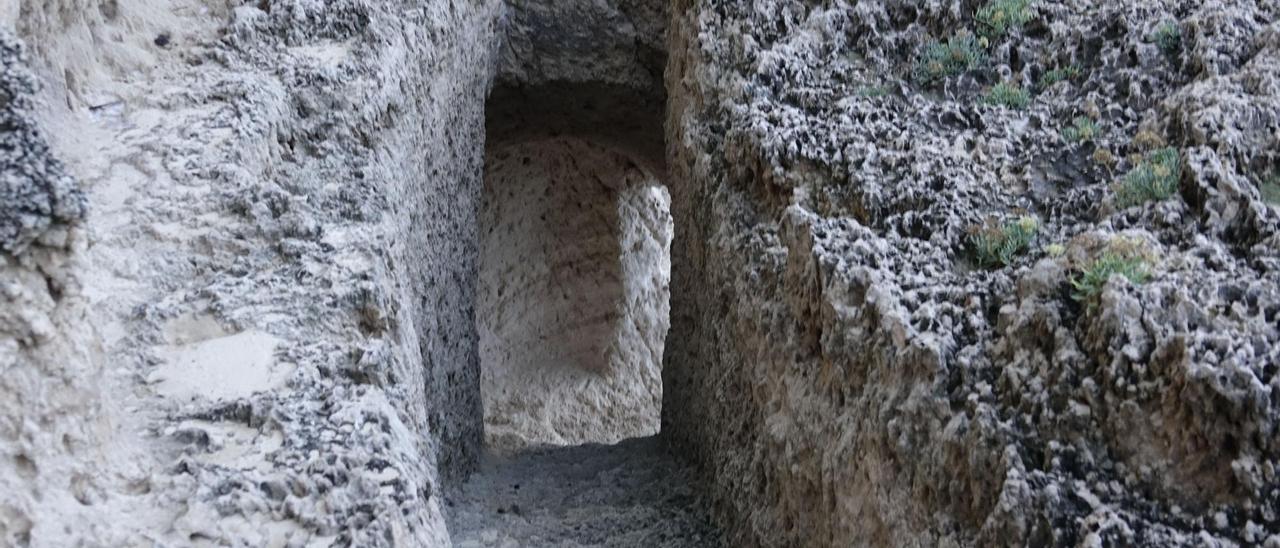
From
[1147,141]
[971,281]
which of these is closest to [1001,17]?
[1147,141]

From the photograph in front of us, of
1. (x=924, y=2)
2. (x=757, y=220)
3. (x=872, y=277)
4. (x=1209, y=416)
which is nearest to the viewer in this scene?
(x=1209, y=416)

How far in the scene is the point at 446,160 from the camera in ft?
22.5

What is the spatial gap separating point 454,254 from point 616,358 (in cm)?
443

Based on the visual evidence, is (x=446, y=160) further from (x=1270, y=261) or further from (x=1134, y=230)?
(x=1270, y=261)

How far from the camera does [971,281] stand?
14.1 ft

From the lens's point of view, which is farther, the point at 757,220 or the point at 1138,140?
the point at 757,220

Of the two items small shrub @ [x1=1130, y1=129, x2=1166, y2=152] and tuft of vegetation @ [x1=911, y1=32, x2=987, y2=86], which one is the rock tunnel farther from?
small shrub @ [x1=1130, y1=129, x2=1166, y2=152]

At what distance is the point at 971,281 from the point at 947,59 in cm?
212

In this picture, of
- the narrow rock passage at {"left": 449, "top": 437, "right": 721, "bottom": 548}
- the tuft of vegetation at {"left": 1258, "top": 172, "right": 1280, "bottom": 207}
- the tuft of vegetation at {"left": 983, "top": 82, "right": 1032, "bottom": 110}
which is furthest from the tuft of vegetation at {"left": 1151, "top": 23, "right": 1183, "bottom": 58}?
the narrow rock passage at {"left": 449, "top": 437, "right": 721, "bottom": 548}

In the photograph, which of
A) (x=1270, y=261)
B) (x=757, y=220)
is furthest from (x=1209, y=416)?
(x=757, y=220)

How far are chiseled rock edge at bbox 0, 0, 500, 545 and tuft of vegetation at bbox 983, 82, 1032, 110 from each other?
3076mm

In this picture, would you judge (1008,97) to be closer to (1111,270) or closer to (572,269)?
(1111,270)

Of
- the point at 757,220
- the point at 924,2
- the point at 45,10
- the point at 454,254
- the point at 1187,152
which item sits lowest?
the point at 454,254

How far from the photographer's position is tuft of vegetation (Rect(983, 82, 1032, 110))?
18.3ft
